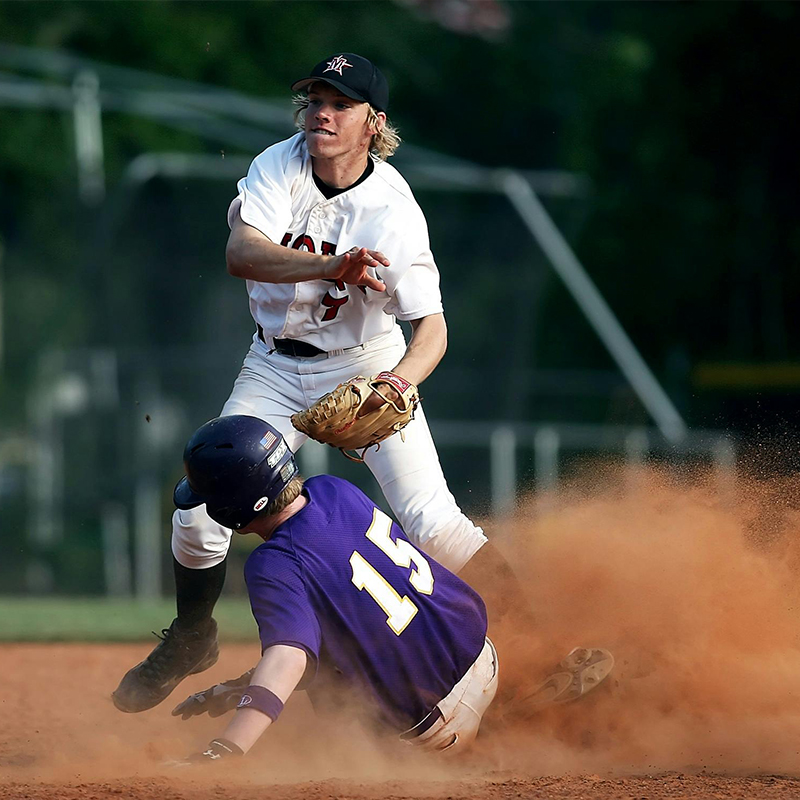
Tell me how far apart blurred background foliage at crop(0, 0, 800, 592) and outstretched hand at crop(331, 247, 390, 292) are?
7.66 metres

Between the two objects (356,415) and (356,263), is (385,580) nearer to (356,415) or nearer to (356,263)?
(356,415)

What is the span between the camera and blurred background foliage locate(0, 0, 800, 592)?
15336mm

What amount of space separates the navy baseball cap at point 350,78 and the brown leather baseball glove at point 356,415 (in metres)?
1.06

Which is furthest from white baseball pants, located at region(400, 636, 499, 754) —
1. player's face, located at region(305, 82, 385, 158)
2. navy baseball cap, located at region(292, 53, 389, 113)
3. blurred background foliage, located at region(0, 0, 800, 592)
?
blurred background foliage, located at region(0, 0, 800, 592)

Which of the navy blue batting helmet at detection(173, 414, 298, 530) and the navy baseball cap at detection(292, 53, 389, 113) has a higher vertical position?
the navy baseball cap at detection(292, 53, 389, 113)

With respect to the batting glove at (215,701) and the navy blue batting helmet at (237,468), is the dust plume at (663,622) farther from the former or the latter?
the navy blue batting helmet at (237,468)

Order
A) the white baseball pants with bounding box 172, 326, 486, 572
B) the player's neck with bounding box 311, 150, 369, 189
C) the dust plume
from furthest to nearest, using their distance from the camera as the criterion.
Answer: the player's neck with bounding box 311, 150, 369, 189 < the white baseball pants with bounding box 172, 326, 486, 572 < the dust plume

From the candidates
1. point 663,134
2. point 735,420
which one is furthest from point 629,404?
point 663,134

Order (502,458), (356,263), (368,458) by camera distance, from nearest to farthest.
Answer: (356,263)
(368,458)
(502,458)

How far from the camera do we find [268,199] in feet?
15.7

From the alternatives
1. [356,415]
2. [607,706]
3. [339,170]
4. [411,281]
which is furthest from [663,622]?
[339,170]

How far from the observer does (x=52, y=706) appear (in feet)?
18.6

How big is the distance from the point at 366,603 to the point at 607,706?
107 centimetres

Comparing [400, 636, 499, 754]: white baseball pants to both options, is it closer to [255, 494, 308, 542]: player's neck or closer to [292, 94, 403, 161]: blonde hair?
[255, 494, 308, 542]: player's neck
